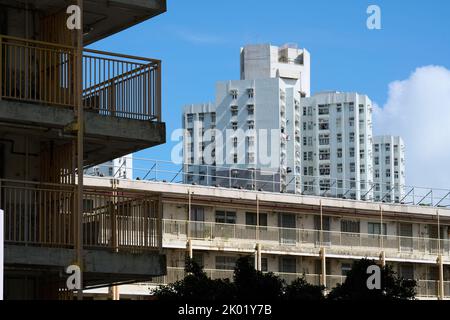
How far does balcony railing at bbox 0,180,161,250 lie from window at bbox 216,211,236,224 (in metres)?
59.6

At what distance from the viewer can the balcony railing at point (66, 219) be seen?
84.1 ft

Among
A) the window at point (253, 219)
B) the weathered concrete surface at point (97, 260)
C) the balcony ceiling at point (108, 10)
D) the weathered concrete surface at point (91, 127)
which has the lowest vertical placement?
the weathered concrete surface at point (97, 260)

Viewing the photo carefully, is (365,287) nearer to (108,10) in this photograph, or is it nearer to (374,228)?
(108,10)

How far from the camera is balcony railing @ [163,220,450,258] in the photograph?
85812 millimetres

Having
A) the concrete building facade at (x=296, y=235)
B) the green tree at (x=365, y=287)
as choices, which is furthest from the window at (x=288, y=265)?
the green tree at (x=365, y=287)

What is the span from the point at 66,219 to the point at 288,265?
2590 inches

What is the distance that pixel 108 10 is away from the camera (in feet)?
92.0

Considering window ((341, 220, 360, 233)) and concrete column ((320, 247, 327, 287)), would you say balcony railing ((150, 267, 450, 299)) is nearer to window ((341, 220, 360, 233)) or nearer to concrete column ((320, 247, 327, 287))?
concrete column ((320, 247, 327, 287))

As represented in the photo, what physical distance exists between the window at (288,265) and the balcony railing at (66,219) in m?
62.6

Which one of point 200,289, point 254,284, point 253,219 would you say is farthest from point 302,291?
point 253,219

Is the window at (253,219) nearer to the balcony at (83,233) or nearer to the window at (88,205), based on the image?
the window at (88,205)

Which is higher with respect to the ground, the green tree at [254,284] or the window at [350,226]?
the window at [350,226]
